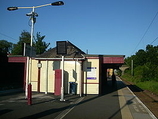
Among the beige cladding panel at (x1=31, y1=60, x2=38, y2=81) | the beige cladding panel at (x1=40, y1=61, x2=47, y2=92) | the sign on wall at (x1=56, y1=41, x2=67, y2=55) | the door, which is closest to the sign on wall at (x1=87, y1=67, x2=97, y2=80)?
the door

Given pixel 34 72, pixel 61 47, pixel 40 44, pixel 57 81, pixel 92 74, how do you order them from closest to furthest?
pixel 61 47, pixel 57 81, pixel 92 74, pixel 34 72, pixel 40 44

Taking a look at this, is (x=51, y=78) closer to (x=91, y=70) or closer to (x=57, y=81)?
(x=57, y=81)

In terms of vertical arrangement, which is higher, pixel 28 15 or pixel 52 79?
pixel 28 15

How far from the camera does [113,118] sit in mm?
8391

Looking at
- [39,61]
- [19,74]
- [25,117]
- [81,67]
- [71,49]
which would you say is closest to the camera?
[25,117]

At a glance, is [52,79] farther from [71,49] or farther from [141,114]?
[141,114]

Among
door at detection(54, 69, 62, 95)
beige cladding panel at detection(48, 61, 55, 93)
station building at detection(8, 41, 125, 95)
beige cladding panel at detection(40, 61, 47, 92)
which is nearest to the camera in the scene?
door at detection(54, 69, 62, 95)

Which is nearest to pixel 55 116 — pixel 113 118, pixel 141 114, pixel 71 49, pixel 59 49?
pixel 113 118

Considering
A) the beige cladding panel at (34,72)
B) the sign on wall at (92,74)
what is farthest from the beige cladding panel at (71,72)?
the beige cladding panel at (34,72)

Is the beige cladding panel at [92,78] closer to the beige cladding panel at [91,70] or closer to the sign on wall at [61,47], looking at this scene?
the beige cladding panel at [91,70]

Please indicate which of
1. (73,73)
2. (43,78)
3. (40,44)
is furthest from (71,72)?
(40,44)

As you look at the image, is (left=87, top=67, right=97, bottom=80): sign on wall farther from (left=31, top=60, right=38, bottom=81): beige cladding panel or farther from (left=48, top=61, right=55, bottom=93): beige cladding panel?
(left=31, top=60, right=38, bottom=81): beige cladding panel

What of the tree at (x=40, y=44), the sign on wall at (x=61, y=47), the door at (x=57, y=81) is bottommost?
the door at (x=57, y=81)

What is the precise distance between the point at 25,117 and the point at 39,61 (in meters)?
9.95
